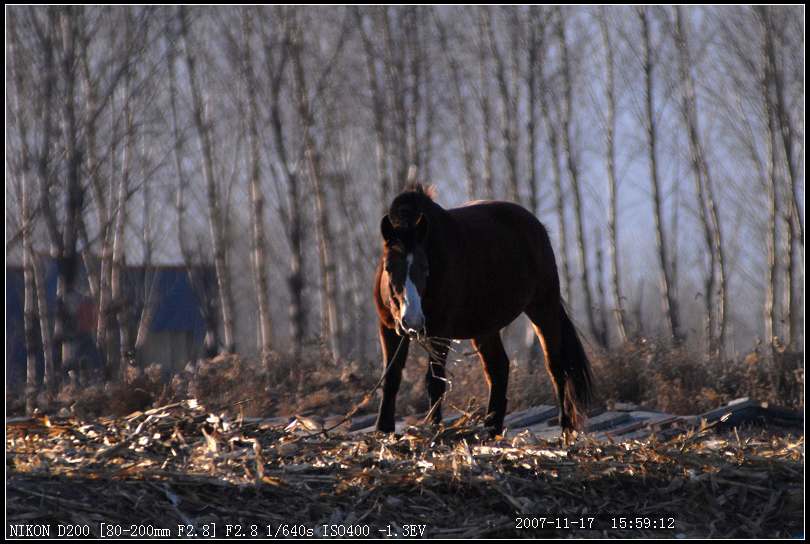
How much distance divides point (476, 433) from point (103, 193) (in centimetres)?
1742

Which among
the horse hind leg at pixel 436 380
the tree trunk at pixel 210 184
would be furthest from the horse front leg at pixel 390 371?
the tree trunk at pixel 210 184

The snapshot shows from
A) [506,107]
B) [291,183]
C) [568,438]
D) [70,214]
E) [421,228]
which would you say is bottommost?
[568,438]

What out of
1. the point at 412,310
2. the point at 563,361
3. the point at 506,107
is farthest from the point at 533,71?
the point at 412,310

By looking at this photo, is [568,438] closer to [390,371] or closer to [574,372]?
[390,371]

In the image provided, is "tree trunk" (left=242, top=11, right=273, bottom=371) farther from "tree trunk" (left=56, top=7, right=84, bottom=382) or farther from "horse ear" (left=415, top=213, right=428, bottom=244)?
"horse ear" (left=415, top=213, right=428, bottom=244)

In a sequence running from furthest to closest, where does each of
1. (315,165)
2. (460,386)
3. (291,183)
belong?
(315,165) → (291,183) → (460,386)

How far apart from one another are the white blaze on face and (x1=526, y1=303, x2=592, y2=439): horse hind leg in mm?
1960

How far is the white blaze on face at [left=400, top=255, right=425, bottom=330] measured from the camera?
20.4ft

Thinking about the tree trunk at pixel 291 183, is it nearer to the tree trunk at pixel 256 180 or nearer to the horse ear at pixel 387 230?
the tree trunk at pixel 256 180

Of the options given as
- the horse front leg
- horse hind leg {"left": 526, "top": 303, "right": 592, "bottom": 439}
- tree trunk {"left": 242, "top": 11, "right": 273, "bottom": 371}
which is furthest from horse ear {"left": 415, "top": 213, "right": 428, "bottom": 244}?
tree trunk {"left": 242, "top": 11, "right": 273, "bottom": 371}

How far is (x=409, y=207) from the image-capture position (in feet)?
22.1

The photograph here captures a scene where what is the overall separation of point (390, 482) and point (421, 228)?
79.3 inches

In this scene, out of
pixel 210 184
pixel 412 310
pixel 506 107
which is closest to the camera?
Result: pixel 412 310

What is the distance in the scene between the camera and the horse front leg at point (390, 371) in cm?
684
